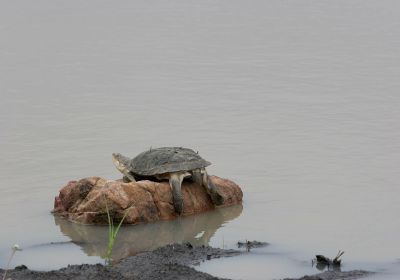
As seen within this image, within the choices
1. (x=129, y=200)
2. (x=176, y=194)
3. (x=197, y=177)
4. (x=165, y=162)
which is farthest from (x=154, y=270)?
(x=197, y=177)

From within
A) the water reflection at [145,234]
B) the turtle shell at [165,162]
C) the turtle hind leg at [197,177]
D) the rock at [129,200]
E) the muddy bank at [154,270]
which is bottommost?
the muddy bank at [154,270]

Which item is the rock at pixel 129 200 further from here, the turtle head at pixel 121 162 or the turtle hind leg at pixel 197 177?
the turtle head at pixel 121 162

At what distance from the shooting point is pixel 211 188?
12.7 meters

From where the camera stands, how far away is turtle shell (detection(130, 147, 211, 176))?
41.1 ft

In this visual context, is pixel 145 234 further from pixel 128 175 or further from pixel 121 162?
pixel 121 162

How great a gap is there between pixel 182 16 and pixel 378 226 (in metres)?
15.6

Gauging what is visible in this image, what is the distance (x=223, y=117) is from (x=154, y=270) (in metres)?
7.53

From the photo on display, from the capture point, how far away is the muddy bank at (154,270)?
959 cm

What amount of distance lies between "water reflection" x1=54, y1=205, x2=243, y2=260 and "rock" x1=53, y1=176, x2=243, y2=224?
0.12 metres

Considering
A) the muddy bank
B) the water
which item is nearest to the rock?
the water

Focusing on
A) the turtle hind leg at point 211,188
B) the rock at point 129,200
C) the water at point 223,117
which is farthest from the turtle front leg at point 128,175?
the water at point 223,117

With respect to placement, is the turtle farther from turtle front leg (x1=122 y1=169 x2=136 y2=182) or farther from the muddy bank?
the muddy bank

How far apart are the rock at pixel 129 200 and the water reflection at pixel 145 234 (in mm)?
118

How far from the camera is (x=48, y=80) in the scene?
1970cm
